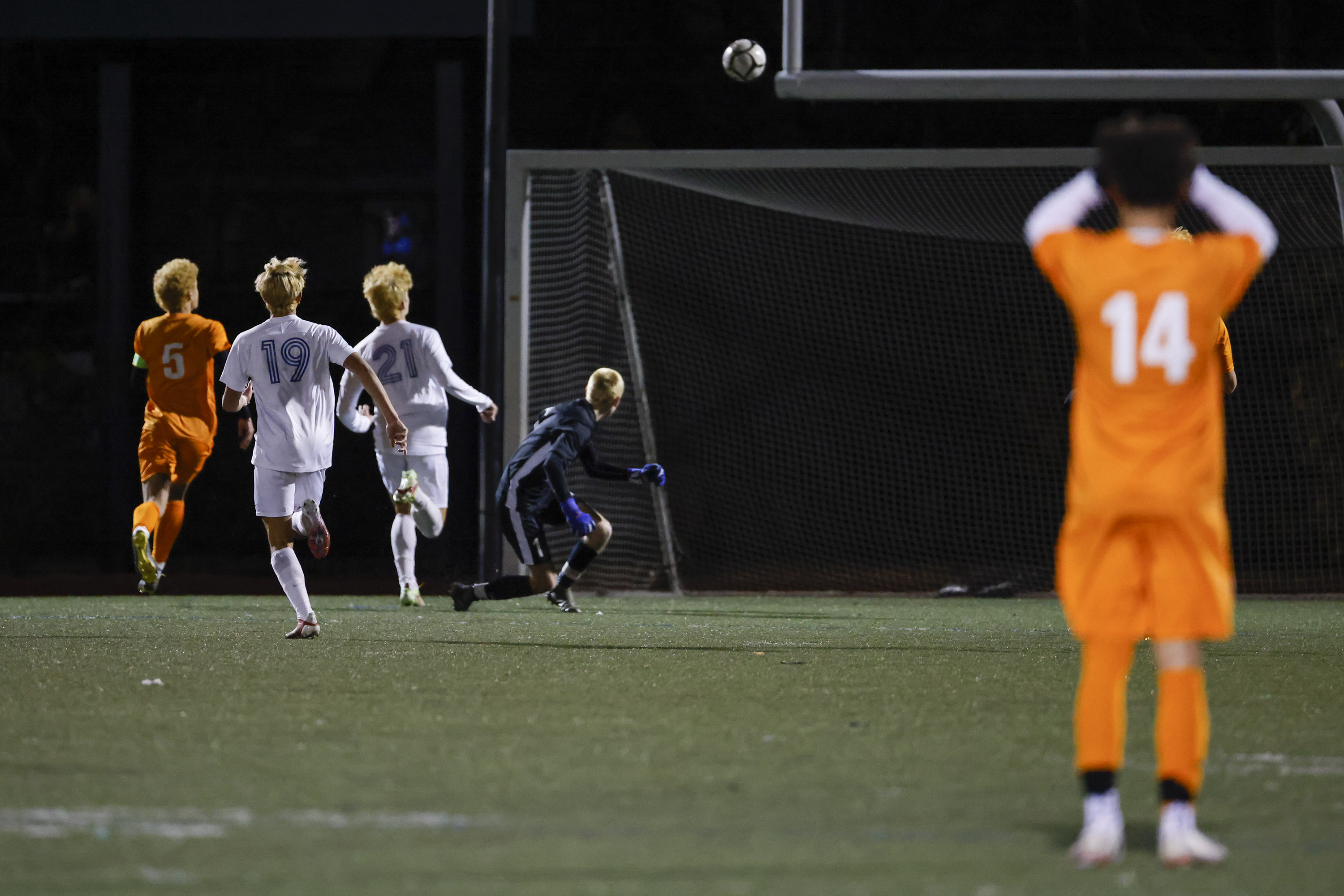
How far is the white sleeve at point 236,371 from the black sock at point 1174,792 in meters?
5.23

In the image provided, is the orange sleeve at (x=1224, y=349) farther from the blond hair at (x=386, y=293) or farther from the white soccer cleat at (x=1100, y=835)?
the white soccer cleat at (x=1100, y=835)

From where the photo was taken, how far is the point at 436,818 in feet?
11.3

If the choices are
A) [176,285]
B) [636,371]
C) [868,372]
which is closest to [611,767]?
[176,285]

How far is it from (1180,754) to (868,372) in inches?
370

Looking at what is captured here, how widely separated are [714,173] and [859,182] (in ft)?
3.87

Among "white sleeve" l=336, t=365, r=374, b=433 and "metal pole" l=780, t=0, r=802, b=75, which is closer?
"metal pole" l=780, t=0, r=802, b=75

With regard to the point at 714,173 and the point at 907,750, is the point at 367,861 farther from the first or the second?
the point at 714,173

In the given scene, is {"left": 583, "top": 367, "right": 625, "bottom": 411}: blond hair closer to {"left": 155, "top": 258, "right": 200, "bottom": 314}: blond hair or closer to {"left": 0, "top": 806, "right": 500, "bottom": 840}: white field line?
{"left": 155, "top": 258, "right": 200, "bottom": 314}: blond hair

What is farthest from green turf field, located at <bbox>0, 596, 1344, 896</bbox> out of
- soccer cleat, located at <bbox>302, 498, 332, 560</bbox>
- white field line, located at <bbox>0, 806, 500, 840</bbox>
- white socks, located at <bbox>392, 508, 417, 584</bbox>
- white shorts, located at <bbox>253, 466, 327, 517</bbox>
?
white socks, located at <bbox>392, 508, 417, 584</bbox>

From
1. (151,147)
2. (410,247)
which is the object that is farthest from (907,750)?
(151,147)

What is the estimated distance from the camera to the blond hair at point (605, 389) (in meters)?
9.09

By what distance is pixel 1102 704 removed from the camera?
3188 millimetres

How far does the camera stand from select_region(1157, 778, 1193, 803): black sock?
3105 millimetres

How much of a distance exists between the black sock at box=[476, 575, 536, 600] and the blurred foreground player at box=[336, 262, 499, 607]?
1.47ft
